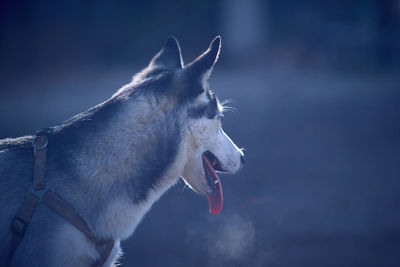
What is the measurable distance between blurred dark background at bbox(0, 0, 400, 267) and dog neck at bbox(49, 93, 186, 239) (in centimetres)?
200

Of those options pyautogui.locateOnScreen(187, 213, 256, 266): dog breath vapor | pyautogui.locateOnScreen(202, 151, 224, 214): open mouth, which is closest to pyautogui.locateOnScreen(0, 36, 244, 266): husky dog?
pyautogui.locateOnScreen(202, 151, 224, 214): open mouth

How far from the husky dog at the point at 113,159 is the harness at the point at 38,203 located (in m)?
0.04

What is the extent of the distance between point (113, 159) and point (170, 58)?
3.54ft

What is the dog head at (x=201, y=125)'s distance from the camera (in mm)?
2680

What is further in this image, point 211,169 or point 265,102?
point 265,102

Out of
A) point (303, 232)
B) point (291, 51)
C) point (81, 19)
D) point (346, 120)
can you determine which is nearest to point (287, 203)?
point (303, 232)

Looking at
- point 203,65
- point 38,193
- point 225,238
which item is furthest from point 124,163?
point 225,238

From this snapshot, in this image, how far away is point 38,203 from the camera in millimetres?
2445

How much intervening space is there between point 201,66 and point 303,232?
309cm

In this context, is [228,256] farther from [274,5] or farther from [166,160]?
[274,5]

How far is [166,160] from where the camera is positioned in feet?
8.80

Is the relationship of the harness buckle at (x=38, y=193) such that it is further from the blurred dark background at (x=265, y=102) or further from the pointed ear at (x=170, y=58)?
the blurred dark background at (x=265, y=102)

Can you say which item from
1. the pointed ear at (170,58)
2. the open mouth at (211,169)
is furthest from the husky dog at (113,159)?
the pointed ear at (170,58)

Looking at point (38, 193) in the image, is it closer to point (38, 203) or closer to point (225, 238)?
point (38, 203)
